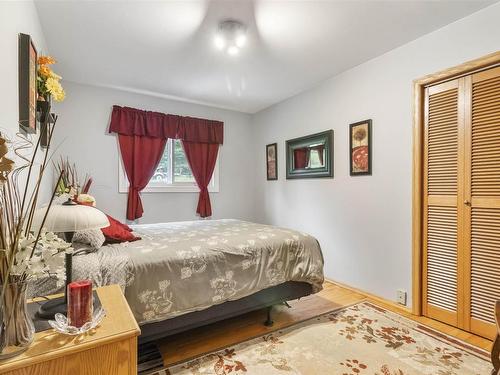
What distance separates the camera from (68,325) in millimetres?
1017

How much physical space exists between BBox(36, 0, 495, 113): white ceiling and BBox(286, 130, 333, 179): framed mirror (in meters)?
0.73

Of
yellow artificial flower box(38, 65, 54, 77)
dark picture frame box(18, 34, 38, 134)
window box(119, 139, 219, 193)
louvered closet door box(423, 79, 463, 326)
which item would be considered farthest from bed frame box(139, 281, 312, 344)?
window box(119, 139, 219, 193)

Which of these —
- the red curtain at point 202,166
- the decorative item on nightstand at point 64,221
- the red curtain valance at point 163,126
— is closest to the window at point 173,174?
the red curtain at point 202,166

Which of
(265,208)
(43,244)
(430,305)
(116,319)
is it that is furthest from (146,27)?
(430,305)

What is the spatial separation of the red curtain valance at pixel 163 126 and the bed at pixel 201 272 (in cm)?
174

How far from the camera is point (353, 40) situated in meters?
2.47

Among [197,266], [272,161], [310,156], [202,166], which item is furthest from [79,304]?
[272,161]

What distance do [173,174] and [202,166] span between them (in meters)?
0.45

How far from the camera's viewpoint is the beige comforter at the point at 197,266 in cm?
166

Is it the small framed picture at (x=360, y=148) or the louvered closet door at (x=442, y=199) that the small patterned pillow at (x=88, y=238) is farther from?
the louvered closet door at (x=442, y=199)

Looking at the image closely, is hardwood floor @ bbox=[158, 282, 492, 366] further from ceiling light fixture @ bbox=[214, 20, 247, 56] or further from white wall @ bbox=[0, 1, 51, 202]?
ceiling light fixture @ bbox=[214, 20, 247, 56]

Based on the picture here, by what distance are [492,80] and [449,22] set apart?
599 millimetres

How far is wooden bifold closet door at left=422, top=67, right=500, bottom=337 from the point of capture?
2.05m

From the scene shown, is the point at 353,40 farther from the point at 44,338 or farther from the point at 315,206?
the point at 44,338
